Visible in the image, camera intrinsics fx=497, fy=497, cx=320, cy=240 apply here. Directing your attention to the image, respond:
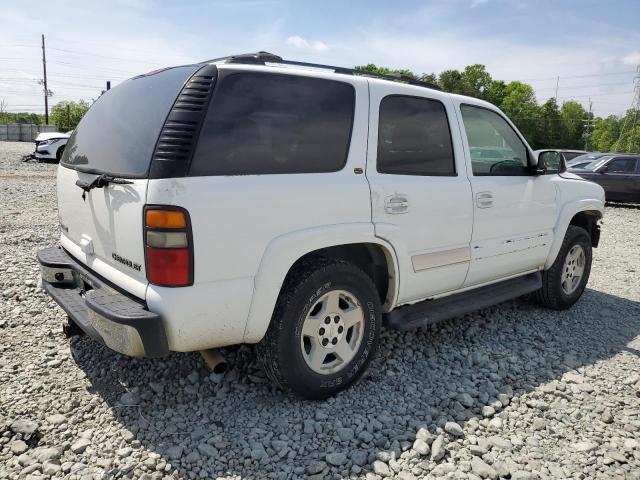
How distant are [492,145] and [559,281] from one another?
163 centimetres

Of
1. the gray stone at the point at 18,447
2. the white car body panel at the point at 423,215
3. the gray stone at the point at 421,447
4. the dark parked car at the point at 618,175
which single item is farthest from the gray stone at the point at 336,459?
the dark parked car at the point at 618,175

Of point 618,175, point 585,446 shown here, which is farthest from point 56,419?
point 618,175

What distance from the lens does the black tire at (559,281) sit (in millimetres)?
4785

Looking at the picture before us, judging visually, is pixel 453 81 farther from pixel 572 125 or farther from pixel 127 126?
pixel 127 126

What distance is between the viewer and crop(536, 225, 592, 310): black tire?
4785 mm

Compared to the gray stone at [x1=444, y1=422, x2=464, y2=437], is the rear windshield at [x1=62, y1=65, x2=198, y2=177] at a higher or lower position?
higher

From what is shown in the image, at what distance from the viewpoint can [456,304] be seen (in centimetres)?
382

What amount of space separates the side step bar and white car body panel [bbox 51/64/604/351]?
0.33ft

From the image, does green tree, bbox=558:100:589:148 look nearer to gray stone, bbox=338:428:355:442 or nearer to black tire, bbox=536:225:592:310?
Result: black tire, bbox=536:225:592:310

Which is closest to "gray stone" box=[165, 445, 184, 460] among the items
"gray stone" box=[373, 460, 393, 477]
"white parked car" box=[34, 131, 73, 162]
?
"gray stone" box=[373, 460, 393, 477]

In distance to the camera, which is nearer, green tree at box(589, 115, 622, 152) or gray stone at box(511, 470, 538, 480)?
gray stone at box(511, 470, 538, 480)

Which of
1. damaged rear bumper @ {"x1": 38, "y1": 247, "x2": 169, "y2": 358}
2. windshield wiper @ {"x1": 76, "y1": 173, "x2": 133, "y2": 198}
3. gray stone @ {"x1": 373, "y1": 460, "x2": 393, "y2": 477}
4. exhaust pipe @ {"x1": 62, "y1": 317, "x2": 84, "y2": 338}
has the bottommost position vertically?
gray stone @ {"x1": 373, "y1": 460, "x2": 393, "y2": 477}

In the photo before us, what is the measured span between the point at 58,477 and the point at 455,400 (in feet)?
7.48

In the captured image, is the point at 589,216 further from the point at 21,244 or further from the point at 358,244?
the point at 21,244
